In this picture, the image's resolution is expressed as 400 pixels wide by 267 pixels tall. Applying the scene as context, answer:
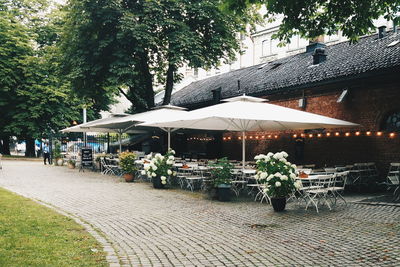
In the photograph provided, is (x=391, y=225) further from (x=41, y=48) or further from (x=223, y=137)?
(x=41, y=48)

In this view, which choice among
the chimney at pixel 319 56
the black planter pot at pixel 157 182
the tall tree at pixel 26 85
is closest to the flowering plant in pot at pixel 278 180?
the black planter pot at pixel 157 182

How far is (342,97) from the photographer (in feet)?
48.2

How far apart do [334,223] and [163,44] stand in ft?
51.9

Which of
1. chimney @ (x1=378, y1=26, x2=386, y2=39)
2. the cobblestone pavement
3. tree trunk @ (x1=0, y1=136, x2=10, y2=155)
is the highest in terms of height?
chimney @ (x1=378, y1=26, x2=386, y2=39)

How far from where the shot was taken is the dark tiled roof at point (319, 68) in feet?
46.4

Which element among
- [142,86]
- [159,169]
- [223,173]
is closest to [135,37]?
[142,86]

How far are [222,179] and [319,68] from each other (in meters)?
8.70

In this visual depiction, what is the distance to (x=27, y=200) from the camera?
10.2 m

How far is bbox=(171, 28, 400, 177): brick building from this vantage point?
13547mm

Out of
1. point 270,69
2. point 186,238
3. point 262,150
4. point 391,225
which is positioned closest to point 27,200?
point 186,238

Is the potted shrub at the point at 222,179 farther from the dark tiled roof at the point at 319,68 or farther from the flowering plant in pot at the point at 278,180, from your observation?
the dark tiled roof at the point at 319,68

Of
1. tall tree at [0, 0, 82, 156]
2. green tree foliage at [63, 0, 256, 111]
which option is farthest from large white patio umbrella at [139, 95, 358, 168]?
tall tree at [0, 0, 82, 156]

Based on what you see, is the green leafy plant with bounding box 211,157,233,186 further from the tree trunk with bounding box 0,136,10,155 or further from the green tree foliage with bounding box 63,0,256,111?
the tree trunk with bounding box 0,136,10,155

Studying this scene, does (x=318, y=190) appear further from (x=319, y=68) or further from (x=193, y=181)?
(x=319, y=68)
